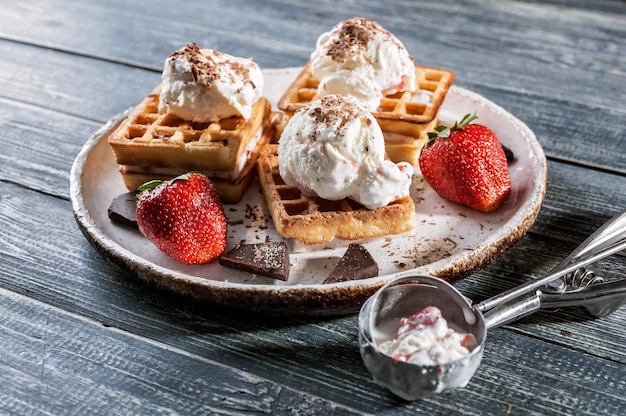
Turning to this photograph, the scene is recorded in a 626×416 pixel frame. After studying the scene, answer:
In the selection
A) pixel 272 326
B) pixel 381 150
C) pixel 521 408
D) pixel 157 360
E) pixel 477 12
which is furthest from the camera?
pixel 477 12

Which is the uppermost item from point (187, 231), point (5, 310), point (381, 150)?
point (381, 150)

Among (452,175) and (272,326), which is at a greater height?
(452,175)

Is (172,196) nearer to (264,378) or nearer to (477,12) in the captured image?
(264,378)

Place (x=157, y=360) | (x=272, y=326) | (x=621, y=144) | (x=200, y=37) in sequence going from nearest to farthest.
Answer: (x=157, y=360)
(x=272, y=326)
(x=621, y=144)
(x=200, y=37)

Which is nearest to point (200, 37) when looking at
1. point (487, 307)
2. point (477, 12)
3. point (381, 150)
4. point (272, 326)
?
point (477, 12)

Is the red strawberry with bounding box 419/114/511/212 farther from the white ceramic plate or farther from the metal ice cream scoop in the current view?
the metal ice cream scoop

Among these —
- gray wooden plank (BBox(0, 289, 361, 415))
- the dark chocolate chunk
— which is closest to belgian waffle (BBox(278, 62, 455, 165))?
the dark chocolate chunk

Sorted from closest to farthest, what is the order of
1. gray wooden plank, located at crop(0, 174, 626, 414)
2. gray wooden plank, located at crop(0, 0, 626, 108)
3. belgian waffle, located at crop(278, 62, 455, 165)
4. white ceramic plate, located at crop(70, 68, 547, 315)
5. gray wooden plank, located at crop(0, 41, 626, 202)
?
gray wooden plank, located at crop(0, 174, 626, 414)
white ceramic plate, located at crop(70, 68, 547, 315)
belgian waffle, located at crop(278, 62, 455, 165)
gray wooden plank, located at crop(0, 41, 626, 202)
gray wooden plank, located at crop(0, 0, 626, 108)

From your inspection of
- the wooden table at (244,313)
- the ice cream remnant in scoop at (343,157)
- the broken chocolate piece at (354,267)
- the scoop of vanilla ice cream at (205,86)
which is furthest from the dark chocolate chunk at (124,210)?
the broken chocolate piece at (354,267)
